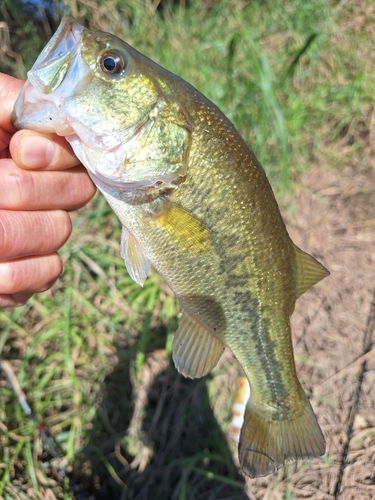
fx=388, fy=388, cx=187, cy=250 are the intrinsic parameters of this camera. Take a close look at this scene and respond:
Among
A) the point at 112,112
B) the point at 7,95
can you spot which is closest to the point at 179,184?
the point at 112,112

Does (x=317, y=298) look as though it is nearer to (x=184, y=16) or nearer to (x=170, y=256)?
(x=170, y=256)

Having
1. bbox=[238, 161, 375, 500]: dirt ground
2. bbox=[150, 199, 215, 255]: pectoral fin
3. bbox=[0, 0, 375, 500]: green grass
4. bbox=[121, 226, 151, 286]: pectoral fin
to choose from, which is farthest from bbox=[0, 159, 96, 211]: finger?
bbox=[238, 161, 375, 500]: dirt ground

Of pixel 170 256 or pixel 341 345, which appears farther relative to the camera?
pixel 341 345

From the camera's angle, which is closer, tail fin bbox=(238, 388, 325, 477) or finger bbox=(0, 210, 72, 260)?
finger bbox=(0, 210, 72, 260)

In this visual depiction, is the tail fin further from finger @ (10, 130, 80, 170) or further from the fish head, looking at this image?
finger @ (10, 130, 80, 170)

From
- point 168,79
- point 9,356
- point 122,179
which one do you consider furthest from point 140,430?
point 168,79

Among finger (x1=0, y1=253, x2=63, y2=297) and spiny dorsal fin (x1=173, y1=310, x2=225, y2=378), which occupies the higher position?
finger (x1=0, y1=253, x2=63, y2=297)

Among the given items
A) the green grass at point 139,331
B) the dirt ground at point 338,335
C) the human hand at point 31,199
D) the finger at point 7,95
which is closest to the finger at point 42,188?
the human hand at point 31,199
